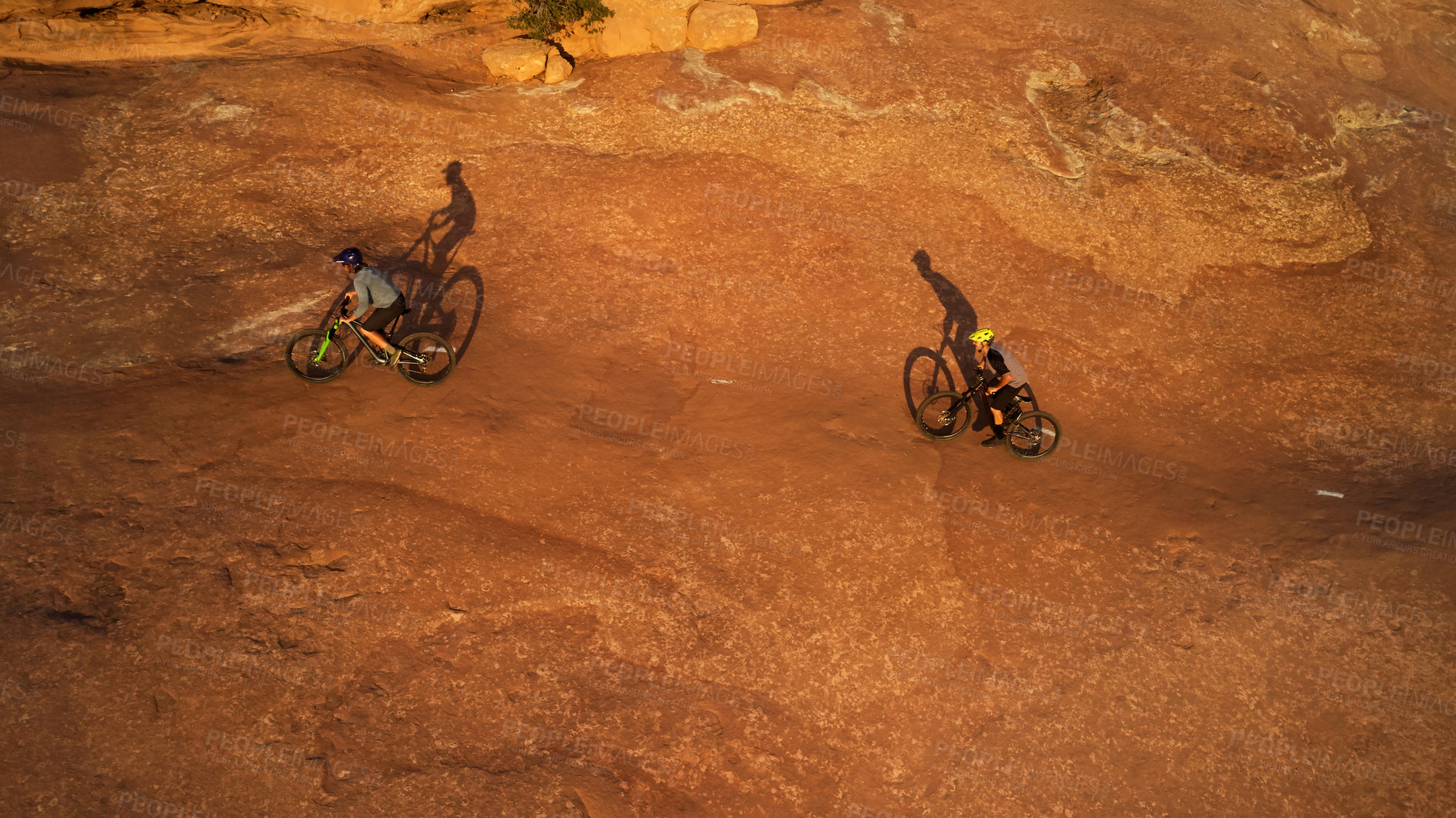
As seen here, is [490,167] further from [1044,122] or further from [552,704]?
[1044,122]

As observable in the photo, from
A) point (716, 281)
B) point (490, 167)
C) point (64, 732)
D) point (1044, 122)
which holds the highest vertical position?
point (1044, 122)

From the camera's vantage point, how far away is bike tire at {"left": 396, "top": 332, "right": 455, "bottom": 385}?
10.7 meters

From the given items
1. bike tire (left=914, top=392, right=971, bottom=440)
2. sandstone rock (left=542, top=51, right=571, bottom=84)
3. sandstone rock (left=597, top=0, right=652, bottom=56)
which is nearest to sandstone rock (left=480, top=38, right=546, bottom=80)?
sandstone rock (left=542, top=51, right=571, bottom=84)

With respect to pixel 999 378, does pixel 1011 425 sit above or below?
below

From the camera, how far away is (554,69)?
1661cm

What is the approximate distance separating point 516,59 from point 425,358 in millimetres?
9140

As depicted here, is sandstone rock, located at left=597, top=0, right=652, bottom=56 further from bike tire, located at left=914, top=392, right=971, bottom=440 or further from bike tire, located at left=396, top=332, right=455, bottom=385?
bike tire, located at left=914, top=392, right=971, bottom=440

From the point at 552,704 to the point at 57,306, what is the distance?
397 inches

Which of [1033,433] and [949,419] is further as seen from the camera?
[949,419]

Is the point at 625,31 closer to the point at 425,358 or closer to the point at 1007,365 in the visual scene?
the point at 425,358

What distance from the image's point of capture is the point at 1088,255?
46.6ft

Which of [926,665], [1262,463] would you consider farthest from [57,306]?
[1262,463]

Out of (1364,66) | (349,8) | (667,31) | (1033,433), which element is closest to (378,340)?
(1033,433)

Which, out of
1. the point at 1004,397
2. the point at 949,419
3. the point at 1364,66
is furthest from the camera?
the point at 1364,66
